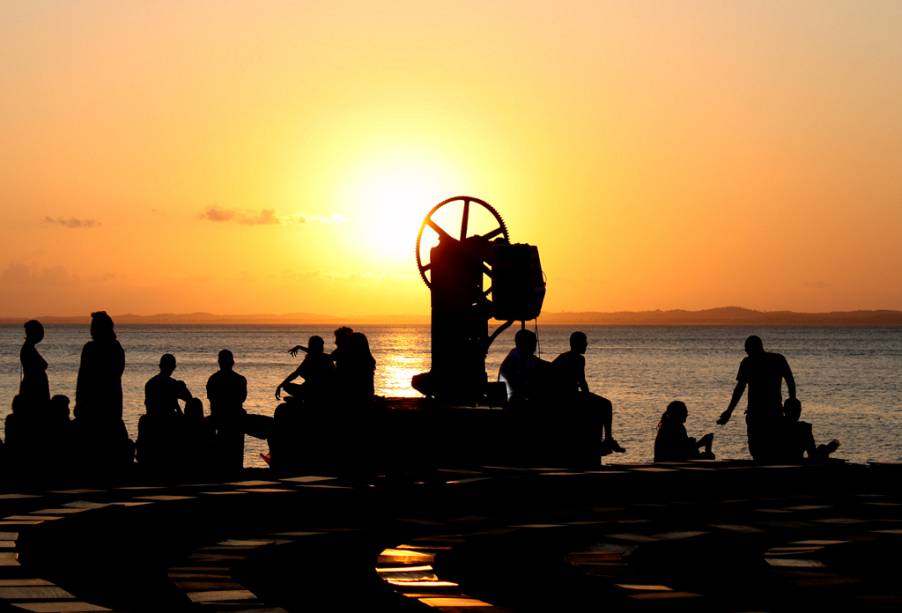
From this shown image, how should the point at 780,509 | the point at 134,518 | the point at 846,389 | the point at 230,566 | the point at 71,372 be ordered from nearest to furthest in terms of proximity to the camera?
the point at 230,566 < the point at 134,518 < the point at 780,509 < the point at 846,389 < the point at 71,372

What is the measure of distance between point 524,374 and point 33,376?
5042 mm

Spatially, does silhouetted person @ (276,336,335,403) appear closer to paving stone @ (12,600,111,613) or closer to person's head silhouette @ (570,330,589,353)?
person's head silhouette @ (570,330,589,353)

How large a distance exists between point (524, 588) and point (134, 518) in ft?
10.1

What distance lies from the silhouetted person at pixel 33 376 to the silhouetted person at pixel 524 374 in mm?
4771

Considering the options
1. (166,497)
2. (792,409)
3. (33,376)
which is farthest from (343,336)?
(166,497)

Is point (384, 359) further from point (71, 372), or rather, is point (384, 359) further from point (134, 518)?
point (134, 518)

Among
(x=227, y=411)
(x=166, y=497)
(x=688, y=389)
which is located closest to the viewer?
(x=166, y=497)

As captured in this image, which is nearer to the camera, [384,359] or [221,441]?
[221,441]

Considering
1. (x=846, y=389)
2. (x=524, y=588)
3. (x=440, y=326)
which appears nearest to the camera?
(x=524, y=588)

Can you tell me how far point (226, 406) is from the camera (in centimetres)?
1756

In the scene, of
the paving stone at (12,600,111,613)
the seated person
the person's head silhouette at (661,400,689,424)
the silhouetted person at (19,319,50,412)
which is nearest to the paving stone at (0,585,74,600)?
the paving stone at (12,600,111,613)

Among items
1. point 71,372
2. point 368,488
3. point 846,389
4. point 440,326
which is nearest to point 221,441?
point 440,326

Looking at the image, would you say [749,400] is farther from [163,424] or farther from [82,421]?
[82,421]

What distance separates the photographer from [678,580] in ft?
25.6
